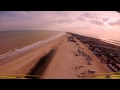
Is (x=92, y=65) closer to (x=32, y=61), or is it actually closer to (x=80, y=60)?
(x=80, y=60)

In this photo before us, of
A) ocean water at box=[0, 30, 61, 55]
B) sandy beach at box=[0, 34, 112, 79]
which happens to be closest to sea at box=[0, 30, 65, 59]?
ocean water at box=[0, 30, 61, 55]

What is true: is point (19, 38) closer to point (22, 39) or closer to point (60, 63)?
point (22, 39)

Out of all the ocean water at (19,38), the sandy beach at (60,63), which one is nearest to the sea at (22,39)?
the ocean water at (19,38)

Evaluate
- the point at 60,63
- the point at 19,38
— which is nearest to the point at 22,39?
the point at 19,38

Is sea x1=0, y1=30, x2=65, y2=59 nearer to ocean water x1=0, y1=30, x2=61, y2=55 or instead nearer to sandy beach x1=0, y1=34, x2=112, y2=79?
ocean water x1=0, y1=30, x2=61, y2=55

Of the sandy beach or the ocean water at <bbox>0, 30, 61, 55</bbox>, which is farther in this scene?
the ocean water at <bbox>0, 30, 61, 55</bbox>

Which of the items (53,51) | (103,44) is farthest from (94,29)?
(53,51)
